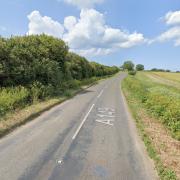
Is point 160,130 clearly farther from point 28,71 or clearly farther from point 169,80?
point 169,80

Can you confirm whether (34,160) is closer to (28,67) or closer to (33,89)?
(33,89)

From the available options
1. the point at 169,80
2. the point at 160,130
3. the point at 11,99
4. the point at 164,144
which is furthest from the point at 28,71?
the point at 169,80

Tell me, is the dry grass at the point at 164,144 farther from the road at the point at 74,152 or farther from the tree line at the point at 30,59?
the tree line at the point at 30,59

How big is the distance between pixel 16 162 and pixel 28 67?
13.1 m

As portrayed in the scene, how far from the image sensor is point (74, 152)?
8.16 m

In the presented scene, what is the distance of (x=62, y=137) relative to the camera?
32.4 ft

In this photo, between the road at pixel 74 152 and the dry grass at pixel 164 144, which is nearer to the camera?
the road at pixel 74 152

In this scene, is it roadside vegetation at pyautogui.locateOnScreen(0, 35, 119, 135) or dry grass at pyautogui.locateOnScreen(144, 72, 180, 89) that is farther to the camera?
dry grass at pyautogui.locateOnScreen(144, 72, 180, 89)

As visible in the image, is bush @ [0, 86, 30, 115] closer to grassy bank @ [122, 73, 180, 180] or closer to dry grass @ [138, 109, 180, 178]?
grassy bank @ [122, 73, 180, 180]

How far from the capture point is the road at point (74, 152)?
652cm

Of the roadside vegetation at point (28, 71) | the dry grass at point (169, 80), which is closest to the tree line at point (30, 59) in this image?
the roadside vegetation at point (28, 71)

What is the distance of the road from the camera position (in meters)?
6.52

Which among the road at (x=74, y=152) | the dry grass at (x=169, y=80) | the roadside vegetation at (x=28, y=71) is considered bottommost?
the dry grass at (x=169, y=80)

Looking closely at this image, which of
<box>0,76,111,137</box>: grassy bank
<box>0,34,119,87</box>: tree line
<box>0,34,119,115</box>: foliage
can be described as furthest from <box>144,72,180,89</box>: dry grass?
<box>0,76,111,137</box>: grassy bank
